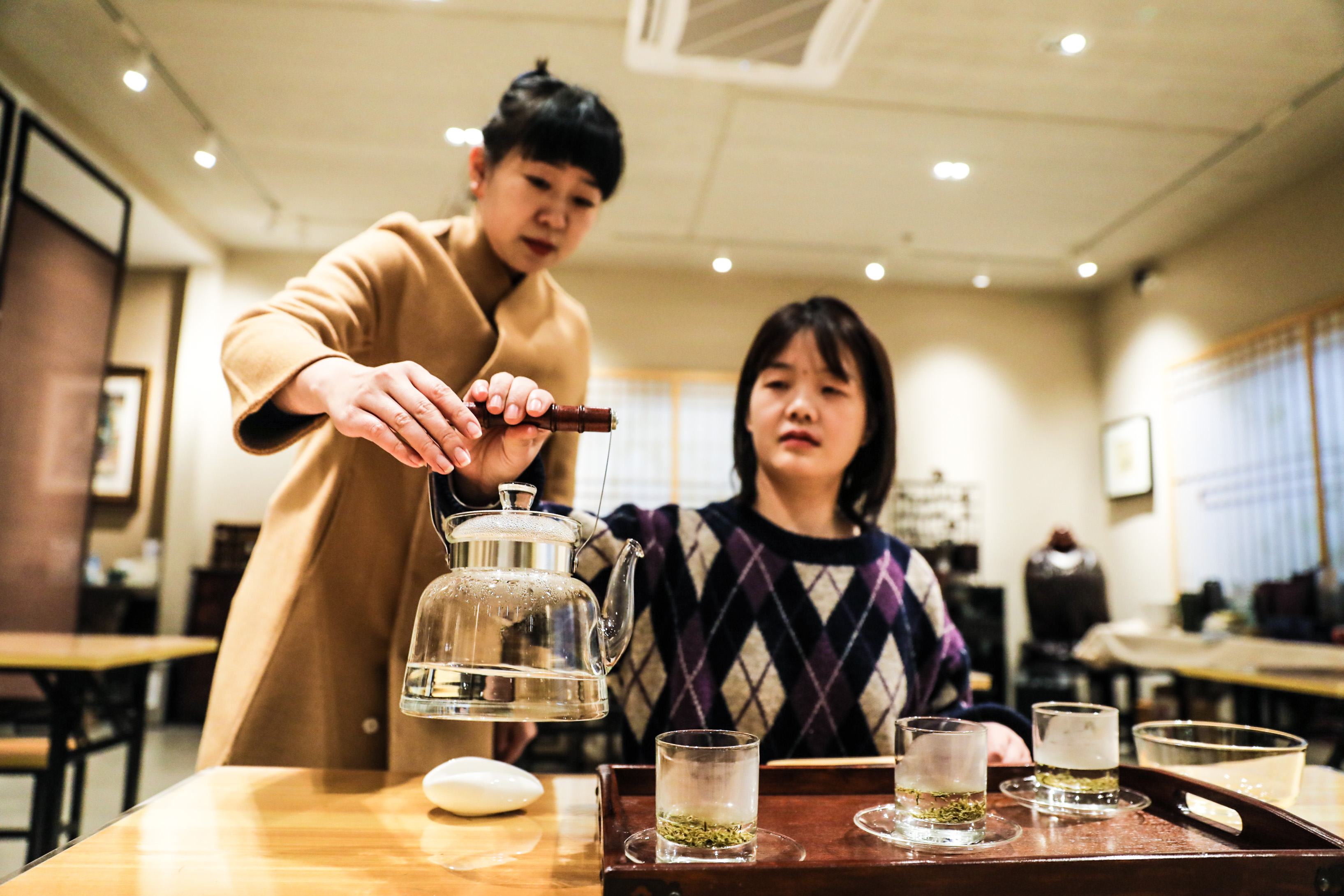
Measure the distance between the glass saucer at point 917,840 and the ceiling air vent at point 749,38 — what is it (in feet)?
9.42

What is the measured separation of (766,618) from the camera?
50.8 inches

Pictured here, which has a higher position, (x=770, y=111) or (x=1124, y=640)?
(x=770, y=111)

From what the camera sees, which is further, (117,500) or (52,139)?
(117,500)

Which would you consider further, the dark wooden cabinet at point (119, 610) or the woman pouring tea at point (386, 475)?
the dark wooden cabinet at point (119, 610)

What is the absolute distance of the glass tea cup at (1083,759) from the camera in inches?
32.9

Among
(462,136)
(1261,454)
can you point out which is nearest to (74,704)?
(462,136)

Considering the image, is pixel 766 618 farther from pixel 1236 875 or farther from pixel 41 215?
pixel 41 215

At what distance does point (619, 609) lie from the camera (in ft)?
2.89

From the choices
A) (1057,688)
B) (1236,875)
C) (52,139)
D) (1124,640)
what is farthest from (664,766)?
(1057,688)

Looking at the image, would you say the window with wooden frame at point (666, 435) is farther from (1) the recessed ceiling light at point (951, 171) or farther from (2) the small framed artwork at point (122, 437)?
(2) the small framed artwork at point (122, 437)

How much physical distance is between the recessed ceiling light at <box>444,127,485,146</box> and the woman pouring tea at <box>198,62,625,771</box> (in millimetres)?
3248

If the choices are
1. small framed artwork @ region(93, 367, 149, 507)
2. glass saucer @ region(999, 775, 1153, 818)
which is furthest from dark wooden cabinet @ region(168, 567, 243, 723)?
glass saucer @ region(999, 775, 1153, 818)

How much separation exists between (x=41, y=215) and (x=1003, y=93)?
4399 mm

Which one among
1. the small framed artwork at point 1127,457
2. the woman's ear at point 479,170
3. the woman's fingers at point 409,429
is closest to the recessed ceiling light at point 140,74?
the woman's ear at point 479,170
